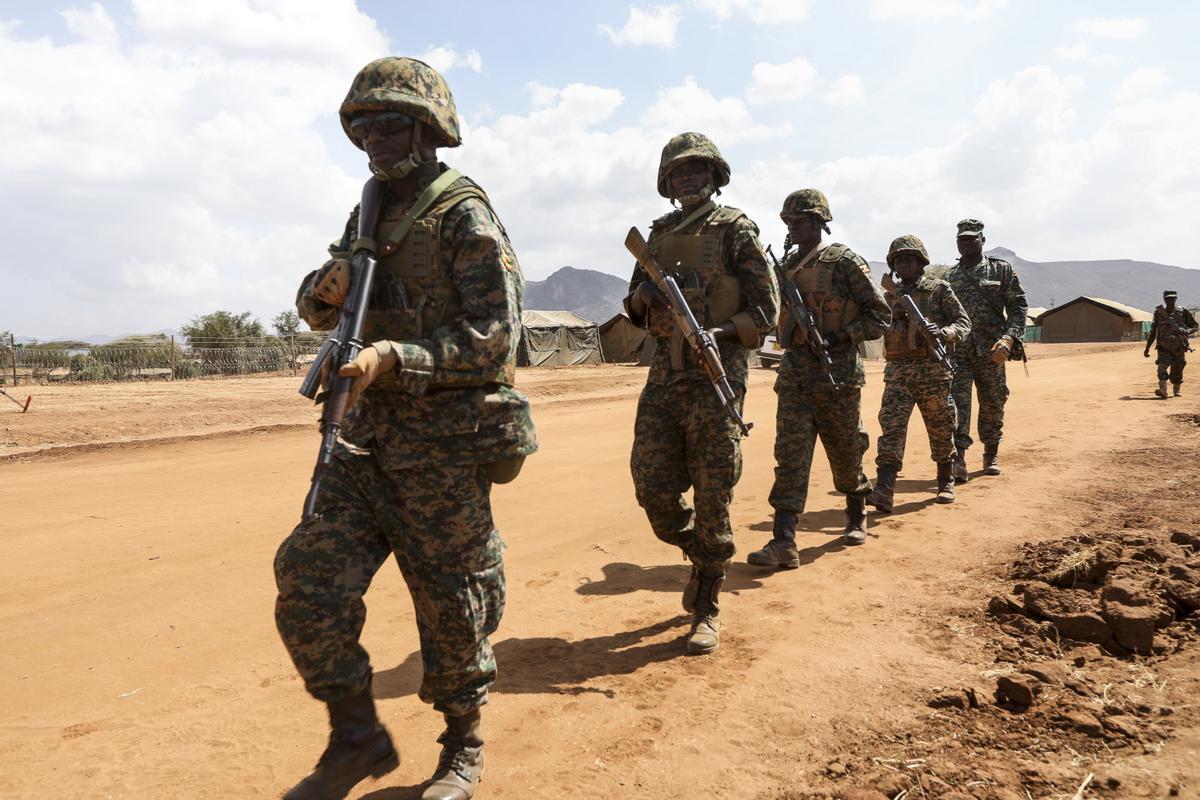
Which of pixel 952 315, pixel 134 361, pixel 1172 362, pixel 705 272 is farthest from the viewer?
pixel 134 361

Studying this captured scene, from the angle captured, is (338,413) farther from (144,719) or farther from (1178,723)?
(1178,723)

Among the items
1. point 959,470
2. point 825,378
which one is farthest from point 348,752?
point 959,470

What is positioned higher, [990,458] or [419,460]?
[419,460]

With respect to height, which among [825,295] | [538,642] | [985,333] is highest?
[825,295]

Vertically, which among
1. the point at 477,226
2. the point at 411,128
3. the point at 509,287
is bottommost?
the point at 509,287

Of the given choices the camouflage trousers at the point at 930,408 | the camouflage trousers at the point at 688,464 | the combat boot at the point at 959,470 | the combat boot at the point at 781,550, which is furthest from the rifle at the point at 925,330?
the camouflage trousers at the point at 688,464

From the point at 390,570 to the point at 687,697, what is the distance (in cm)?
245

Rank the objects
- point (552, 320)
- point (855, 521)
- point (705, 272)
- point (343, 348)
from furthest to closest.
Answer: point (552, 320) < point (855, 521) < point (705, 272) < point (343, 348)

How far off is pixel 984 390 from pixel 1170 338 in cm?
930

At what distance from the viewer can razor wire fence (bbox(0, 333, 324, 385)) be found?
25.0 m

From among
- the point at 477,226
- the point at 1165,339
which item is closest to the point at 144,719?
the point at 477,226

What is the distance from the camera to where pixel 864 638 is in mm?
3947

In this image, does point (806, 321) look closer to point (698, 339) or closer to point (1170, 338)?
point (698, 339)

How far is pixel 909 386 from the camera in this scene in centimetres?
714
